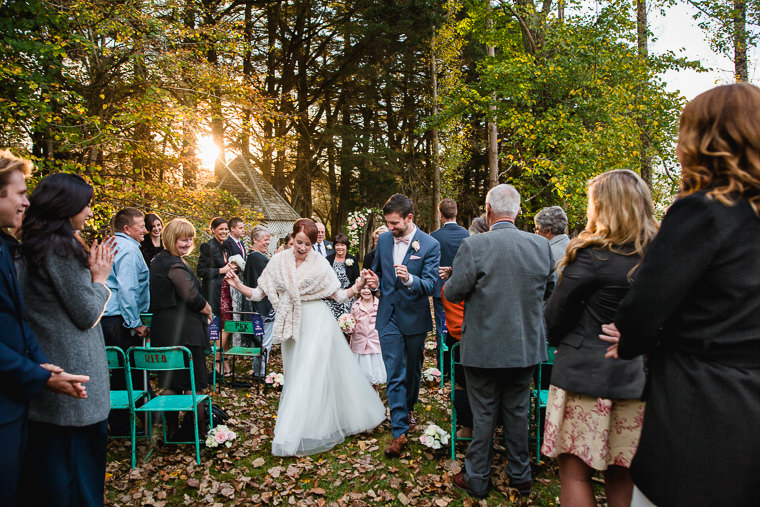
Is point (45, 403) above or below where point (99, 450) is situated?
above

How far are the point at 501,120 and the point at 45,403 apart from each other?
12.9m

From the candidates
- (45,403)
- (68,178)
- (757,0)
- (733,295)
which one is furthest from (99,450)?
(757,0)

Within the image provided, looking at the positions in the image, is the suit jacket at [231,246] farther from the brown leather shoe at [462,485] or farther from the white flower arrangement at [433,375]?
the brown leather shoe at [462,485]

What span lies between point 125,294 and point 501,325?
4.06 metres

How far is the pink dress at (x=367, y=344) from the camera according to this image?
22.2ft

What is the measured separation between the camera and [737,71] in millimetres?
13070

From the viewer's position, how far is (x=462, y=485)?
4008 mm

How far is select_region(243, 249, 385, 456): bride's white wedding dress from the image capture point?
4707mm

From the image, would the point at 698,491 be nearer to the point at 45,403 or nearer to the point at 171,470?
the point at 45,403

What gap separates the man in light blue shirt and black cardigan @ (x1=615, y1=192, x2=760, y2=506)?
498cm

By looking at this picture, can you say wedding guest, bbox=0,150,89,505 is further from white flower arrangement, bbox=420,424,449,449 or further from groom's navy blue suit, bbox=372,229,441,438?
white flower arrangement, bbox=420,424,449,449

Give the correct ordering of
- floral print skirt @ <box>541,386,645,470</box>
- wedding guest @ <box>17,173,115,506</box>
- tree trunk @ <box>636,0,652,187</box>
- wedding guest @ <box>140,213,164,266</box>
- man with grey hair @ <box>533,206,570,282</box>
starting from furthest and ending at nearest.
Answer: tree trunk @ <box>636,0,652,187</box> < wedding guest @ <box>140,213,164,266</box> < man with grey hair @ <box>533,206,570,282</box> < floral print skirt @ <box>541,386,645,470</box> < wedding guest @ <box>17,173,115,506</box>

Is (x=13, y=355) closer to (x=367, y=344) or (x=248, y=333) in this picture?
(x=248, y=333)

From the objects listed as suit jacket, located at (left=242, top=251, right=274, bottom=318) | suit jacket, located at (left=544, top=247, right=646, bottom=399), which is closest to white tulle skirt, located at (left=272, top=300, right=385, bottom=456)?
suit jacket, located at (left=544, top=247, right=646, bottom=399)
